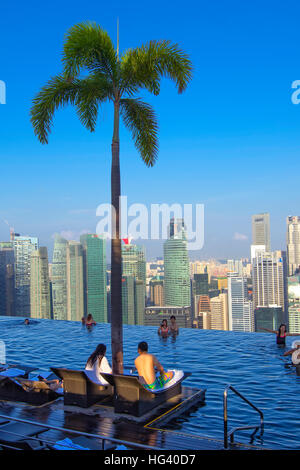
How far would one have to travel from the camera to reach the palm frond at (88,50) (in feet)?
38.3

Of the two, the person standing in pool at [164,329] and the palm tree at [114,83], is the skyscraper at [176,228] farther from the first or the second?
the palm tree at [114,83]

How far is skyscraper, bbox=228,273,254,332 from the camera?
81.7m

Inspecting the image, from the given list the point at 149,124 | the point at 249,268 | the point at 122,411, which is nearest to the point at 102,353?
the point at 122,411

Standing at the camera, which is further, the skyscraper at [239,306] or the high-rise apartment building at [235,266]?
the high-rise apartment building at [235,266]

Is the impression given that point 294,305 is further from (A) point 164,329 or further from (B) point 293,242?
(A) point 164,329

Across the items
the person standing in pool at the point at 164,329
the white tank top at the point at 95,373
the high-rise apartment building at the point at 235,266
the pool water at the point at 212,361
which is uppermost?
the high-rise apartment building at the point at 235,266

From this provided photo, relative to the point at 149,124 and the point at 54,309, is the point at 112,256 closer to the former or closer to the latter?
the point at 149,124

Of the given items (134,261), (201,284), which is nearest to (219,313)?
(201,284)

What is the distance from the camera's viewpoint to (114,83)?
12.5 metres

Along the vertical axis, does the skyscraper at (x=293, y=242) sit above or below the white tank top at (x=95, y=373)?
above

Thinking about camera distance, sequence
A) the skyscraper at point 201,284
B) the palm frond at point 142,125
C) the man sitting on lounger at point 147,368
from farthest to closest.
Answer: the skyscraper at point 201,284 → the palm frond at point 142,125 → the man sitting on lounger at point 147,368

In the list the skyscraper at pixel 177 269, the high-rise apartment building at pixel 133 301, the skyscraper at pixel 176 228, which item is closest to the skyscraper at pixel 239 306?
the skyscraper at pixel 177 269
